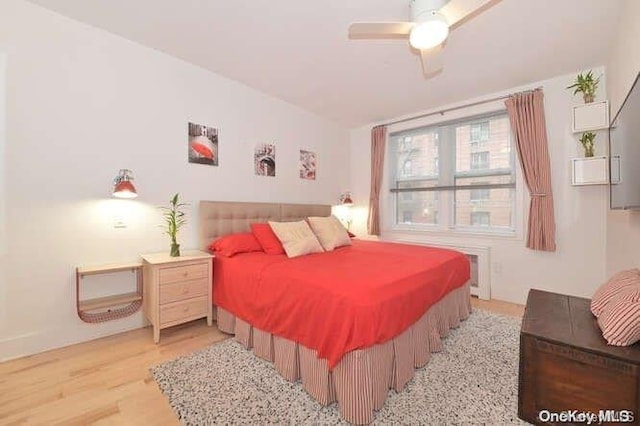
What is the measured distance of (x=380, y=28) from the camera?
75.9 inches

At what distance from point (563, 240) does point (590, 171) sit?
0.90 m

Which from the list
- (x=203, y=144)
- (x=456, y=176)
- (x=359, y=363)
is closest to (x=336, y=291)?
(x=359, y=363)

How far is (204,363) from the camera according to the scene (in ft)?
6.81

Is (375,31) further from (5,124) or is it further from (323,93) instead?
(5,124)

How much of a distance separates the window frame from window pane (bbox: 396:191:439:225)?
0.07 m

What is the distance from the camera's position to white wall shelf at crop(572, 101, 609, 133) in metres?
2.59

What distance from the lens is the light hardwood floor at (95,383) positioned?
1547 mm

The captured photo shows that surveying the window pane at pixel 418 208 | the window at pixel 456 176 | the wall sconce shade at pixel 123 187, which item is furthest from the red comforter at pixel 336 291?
the window pane at pixel 418 208

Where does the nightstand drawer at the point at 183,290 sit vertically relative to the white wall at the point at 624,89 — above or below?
below

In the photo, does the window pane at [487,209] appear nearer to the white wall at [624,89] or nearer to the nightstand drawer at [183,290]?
the white wall at [624,89]

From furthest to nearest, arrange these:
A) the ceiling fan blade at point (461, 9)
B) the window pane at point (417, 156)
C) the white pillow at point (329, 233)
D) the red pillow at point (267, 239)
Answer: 1. the window pane at point (417, 156)
2. the white pillow at point (329, 233)
3. the red pillow at point (267, 239)
4. the ceiling fan blade at point (461, 9)

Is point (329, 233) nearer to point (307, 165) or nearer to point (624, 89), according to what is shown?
point (307, 165)

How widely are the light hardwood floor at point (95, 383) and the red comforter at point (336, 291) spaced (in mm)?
667

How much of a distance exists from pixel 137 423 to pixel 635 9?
396 centimetres
